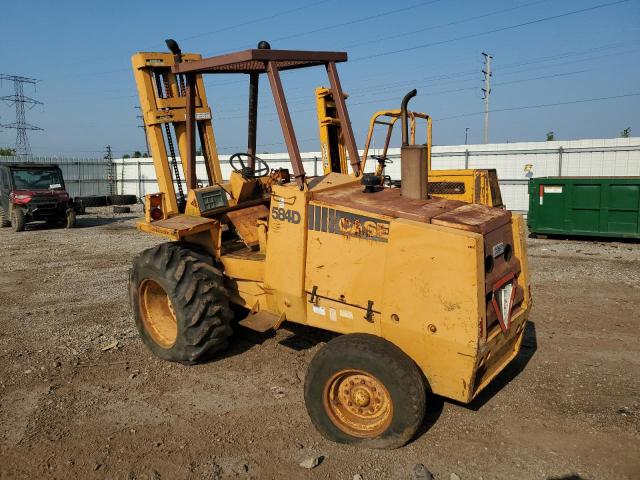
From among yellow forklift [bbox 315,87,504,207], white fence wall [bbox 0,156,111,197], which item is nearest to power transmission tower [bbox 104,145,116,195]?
white fence wall [bbox 0,156,111,197]

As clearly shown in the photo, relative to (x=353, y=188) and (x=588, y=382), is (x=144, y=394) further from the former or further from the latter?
(x=588, y=382)

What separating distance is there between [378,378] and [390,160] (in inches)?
263

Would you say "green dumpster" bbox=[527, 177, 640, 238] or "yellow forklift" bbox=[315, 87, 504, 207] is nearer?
"yellow forklift" bbox=[315, 87, 504, 207]

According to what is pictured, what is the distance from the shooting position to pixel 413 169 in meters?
4.19

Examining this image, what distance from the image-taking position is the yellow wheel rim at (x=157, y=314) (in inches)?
210

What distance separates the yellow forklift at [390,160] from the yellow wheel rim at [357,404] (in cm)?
561

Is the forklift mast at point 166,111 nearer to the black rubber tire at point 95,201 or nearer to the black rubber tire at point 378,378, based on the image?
the black rubber tire at point 378,378

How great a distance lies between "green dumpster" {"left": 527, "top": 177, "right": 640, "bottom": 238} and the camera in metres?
12.1

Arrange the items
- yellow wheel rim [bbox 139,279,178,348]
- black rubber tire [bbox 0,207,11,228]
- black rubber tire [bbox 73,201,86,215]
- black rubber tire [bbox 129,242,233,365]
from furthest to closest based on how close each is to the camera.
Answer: black rubber tire [bbox 73,201,86,215] < black rubber tire [bbox 0,207,11,228] < yellow wheel rim [bbox 139,279,178,348] < black rubber tire [bbox 129,242,233,365]

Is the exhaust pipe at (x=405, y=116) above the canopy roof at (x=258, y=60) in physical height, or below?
below

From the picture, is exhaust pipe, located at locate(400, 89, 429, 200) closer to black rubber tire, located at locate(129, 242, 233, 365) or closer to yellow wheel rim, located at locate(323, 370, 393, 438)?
yellow wheel rim, located at locate(323, 370, 393, 438)

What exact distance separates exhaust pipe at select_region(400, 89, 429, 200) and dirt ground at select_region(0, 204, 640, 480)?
175 cm

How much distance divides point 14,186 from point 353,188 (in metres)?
15.8

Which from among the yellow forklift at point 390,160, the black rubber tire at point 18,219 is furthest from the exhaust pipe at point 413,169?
the black rubber tire at point 18,219
